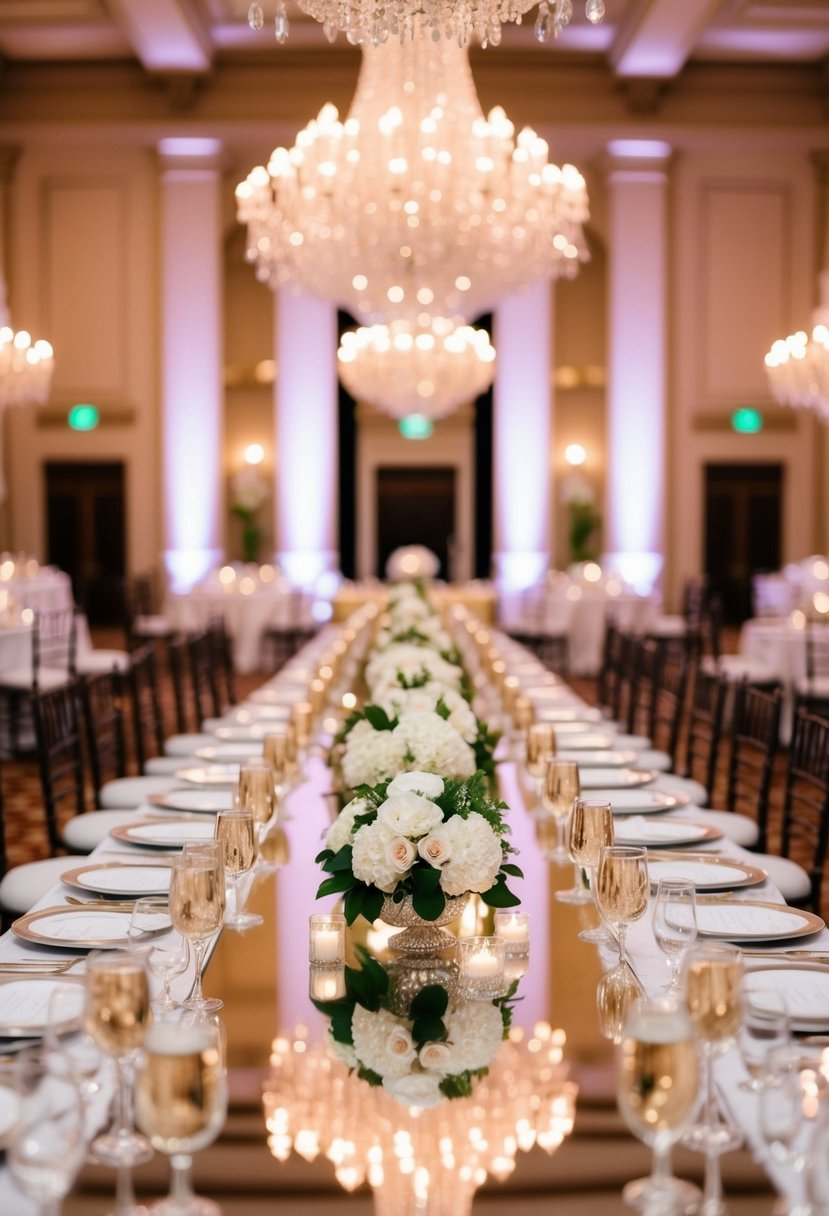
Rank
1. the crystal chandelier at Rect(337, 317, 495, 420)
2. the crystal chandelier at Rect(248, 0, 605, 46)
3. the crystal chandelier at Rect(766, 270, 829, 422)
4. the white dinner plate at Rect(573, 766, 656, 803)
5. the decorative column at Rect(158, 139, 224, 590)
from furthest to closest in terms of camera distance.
A: the decorative column at Rect(158, 139, 224, 590), the crystal chandelier at Rect(337, 317, 495, 420), the crystal chandelier at Rect(766, 270, 829, 422), the crystal chandelier at Rect(248, 0, 605, 46), the white dinner plate at Rect(573, 766, 656, 803)

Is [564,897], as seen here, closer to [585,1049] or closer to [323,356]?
[585,1049]

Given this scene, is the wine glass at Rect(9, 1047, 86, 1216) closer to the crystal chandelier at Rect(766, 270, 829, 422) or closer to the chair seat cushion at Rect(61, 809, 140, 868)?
the chair seat cushion at Rect(61, 809, 140, 868)

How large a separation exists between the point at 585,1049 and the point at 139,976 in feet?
2.27

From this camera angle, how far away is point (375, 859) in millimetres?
2080

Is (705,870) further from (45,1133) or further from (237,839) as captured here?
(45,1133)

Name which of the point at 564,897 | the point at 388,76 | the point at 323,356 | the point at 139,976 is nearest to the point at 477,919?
the point at 564,897

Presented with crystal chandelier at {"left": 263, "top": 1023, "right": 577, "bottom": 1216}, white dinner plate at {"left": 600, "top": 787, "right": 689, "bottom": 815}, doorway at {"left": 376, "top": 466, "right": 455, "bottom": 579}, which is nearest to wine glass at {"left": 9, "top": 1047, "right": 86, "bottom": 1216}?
crystal chandelier at {"left": 263, "top": 1023, "right": 577, "bottom": 1216}

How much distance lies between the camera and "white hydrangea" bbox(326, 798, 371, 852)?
2.18 meters

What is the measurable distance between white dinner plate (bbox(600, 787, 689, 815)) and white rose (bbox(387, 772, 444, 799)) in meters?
1.37

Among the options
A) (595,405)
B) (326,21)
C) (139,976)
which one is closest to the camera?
(139,976)

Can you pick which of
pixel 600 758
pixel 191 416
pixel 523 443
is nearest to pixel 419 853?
pixel 600 758

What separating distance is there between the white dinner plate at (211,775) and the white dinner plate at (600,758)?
0.98 metres

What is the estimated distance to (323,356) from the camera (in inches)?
664

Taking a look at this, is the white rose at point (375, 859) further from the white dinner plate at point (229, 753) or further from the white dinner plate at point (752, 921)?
the white dinner plate at point (229, 753)
